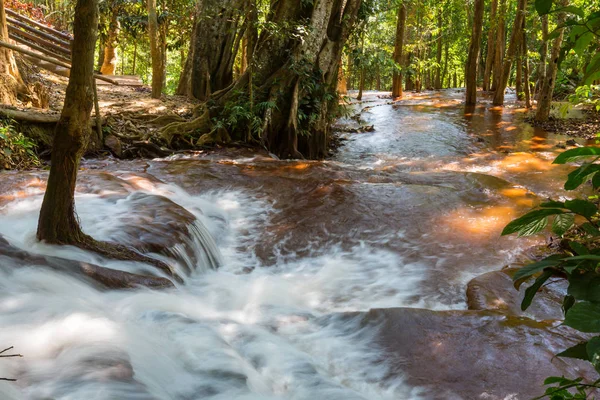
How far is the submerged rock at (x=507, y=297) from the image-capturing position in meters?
4.20

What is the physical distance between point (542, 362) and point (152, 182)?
5306mm

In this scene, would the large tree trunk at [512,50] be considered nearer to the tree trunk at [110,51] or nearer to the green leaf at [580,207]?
the tree trunk at [110,51]

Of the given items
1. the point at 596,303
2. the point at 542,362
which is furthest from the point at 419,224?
the point at 596,303

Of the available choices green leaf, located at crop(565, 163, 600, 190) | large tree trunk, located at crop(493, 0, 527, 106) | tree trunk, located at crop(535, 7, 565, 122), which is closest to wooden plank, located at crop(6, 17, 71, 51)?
tree trunk, located at crop(535, 7, 565, 122)

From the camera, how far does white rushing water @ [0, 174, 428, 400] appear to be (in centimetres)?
284

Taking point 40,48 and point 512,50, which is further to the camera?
point 512,50

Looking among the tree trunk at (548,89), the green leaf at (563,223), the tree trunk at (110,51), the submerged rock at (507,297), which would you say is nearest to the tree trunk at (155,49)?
the tree trunk at (110,51)

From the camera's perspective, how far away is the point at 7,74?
29.7 feet

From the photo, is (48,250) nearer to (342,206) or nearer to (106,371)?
(106,371)

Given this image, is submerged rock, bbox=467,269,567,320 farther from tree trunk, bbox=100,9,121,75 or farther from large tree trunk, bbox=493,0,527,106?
tree trunk, bbox=100,9,121,75

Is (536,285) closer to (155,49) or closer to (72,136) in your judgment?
(72,136)

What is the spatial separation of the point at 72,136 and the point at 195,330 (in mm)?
1715

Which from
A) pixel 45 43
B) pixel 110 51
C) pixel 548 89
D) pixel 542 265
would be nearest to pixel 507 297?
pixel 542 265

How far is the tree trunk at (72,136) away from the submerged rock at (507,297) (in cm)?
343
